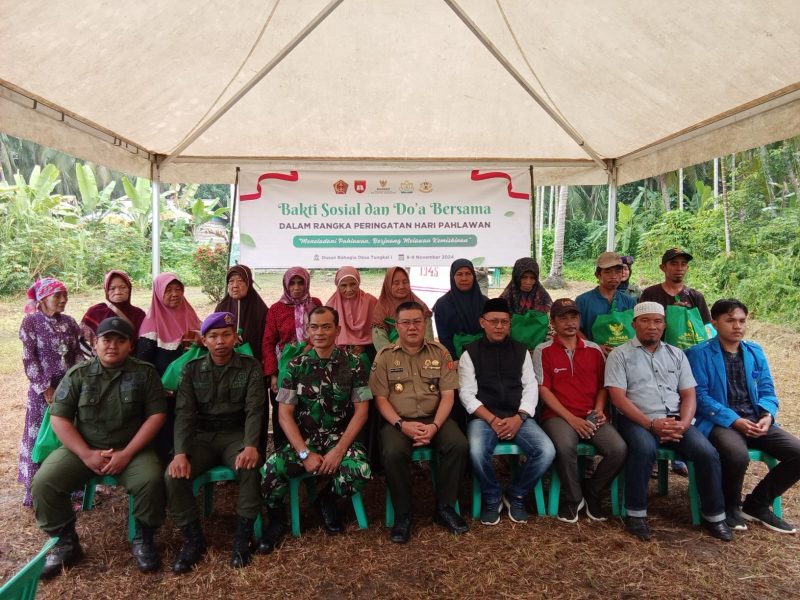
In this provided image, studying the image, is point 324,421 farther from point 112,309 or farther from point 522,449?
point 112,309

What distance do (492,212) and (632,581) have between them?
11.0 ft

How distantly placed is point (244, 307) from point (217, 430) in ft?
3.87

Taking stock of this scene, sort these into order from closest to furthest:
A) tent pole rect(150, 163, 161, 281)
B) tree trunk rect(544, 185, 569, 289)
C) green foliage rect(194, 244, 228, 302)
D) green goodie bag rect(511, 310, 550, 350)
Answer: green goodie bag rect(511, 310, 550, 350), tent pole rect(150, 163, 161, 281), green foliage rect(194, 244, 228, 302), tree trunk rect(544, 185, 569, 289)

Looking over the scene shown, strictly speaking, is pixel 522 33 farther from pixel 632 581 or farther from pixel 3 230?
pixel 3 230

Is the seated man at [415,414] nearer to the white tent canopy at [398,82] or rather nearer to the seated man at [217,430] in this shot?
the seated man at [217,430]

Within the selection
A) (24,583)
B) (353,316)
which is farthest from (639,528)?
(24,583)

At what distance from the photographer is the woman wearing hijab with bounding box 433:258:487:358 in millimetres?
4227

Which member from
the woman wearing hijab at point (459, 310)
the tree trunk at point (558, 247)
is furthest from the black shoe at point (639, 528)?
the tree trunk at point (558, 247)

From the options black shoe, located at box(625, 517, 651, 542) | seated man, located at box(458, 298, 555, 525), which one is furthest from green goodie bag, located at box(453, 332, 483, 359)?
black shoe, located at box(625, 517, 651, 542)

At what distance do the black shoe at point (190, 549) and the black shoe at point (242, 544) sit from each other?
18 centimetres

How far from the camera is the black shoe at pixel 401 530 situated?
313 centimetres

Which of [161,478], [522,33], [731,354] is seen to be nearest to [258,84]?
[522,33]

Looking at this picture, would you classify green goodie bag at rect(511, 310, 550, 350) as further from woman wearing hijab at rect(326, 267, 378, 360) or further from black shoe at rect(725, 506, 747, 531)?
black shoe at rect(725, 506, 747, 531)

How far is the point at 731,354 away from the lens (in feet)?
11.5
